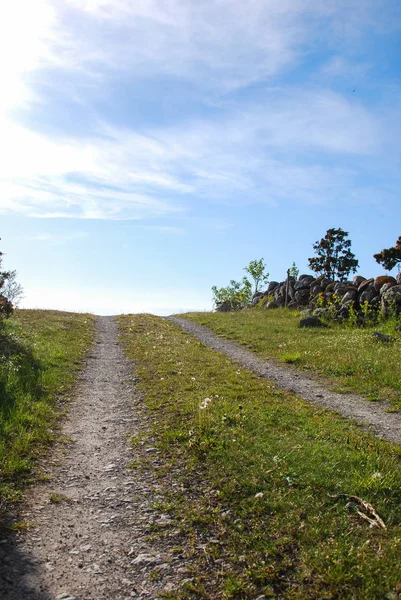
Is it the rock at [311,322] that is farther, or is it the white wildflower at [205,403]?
the rock at [311,322]

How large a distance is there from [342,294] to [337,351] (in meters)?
13.2

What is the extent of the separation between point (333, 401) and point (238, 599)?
30.1 feet

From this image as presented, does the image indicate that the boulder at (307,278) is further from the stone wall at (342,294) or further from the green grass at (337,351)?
the green grass at (337,351)

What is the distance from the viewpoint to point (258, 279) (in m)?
69.9

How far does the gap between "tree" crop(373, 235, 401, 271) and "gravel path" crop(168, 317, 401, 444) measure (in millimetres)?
20497

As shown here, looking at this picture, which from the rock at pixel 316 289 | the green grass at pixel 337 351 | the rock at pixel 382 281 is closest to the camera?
the green grass at pixel 337 351

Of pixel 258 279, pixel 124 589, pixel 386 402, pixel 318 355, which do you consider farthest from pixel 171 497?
pixel 258 279

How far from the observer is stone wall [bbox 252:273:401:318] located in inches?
1075

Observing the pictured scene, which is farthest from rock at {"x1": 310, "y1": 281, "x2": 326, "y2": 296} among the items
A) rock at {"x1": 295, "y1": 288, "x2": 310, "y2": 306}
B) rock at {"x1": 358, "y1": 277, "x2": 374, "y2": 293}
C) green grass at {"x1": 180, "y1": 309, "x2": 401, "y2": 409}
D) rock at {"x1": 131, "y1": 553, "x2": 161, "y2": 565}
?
rock at {"x1": 131, "y1": 553, "x2": 161, "y2": 565}

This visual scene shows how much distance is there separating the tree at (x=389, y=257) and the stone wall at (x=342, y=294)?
14.9ft

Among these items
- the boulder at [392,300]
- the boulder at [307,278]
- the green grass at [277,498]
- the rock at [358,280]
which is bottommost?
the green grass at [277,498]

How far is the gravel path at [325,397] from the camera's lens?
11117 millimetres

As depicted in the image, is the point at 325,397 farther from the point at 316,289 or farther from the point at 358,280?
the point at 316,289

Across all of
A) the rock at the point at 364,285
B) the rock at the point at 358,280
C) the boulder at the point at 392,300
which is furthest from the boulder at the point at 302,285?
the boulder at the point at 392,300
